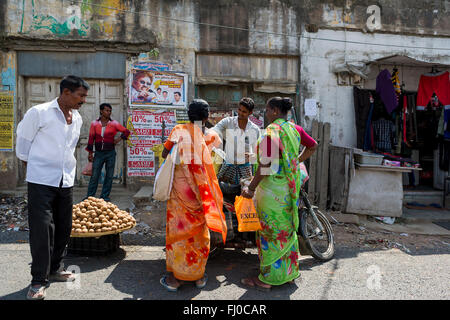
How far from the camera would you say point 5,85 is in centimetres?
709

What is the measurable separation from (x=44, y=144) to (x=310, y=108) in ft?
19.9

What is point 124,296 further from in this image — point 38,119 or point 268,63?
point 268,63

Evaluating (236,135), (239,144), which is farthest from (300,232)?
(236,135)

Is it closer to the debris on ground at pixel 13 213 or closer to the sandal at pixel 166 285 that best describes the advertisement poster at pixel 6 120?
the debris on ground at pixel 13 213

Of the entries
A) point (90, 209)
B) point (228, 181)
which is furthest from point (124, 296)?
point (228, 181)

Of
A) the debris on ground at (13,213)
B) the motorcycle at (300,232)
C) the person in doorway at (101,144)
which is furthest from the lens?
the person in doorway at (101,144)

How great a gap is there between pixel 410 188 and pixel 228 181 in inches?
249

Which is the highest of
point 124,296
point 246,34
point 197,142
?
point 246,34

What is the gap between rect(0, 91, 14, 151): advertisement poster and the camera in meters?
7.12

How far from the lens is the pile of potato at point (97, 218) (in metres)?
4.00

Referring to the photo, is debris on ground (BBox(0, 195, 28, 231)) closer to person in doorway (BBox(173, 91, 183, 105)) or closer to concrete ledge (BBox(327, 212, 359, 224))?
person in doorway (BBox(173, 91, 183, 105))

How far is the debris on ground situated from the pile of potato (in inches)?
71.9

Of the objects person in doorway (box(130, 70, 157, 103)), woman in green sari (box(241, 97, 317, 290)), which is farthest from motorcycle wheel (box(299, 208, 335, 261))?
person in doorway (box(130, 70, 157, 103))

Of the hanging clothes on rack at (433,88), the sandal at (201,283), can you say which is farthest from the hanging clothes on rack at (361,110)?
the sandal at (201,283)
